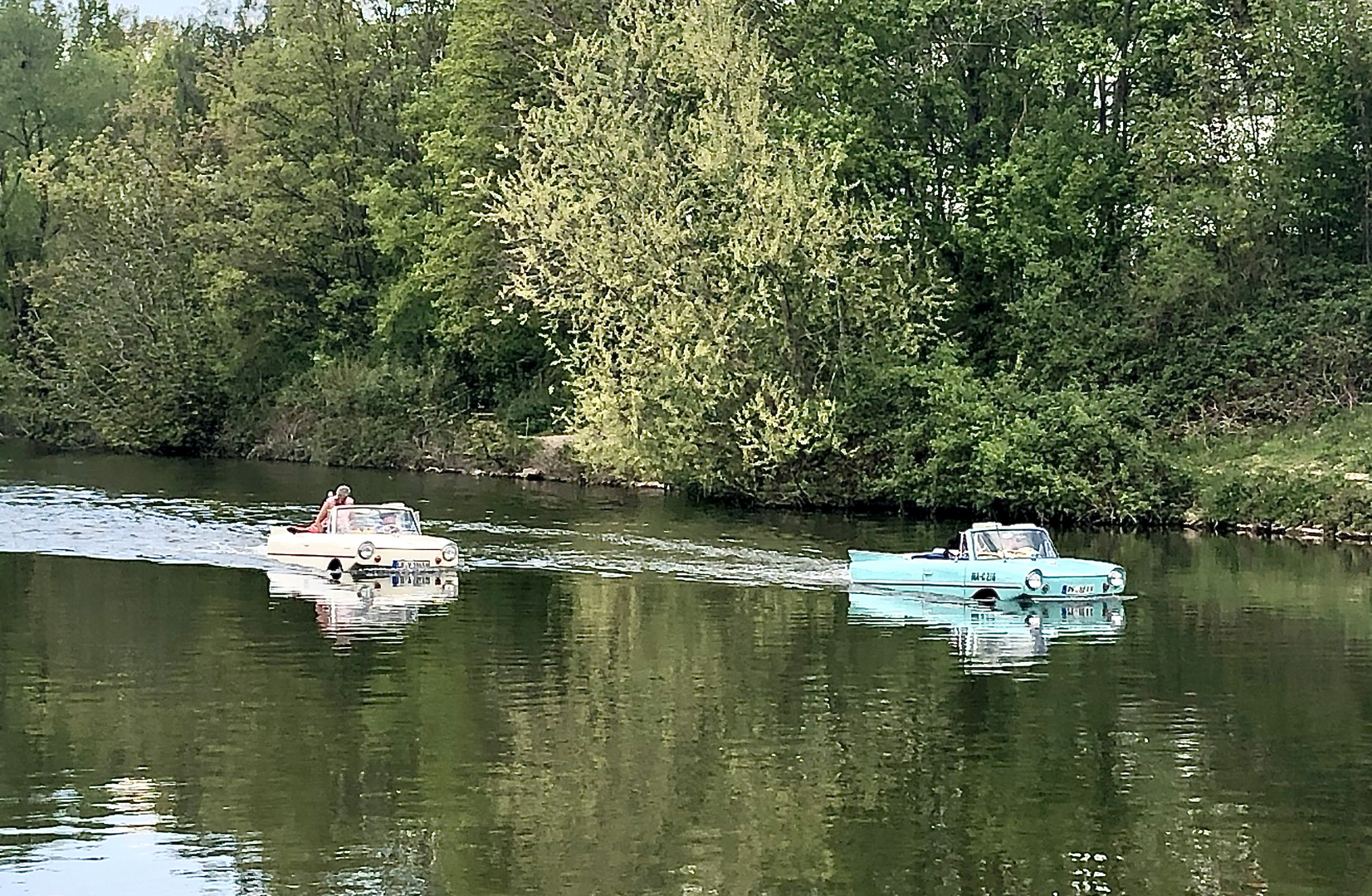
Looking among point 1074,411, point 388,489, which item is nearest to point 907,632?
point 1074,411

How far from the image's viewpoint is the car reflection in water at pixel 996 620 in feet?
89.5

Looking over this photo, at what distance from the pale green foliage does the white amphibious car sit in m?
13.9

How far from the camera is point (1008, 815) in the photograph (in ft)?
55.7

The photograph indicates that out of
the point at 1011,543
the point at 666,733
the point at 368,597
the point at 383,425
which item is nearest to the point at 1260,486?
the point at 1011,543

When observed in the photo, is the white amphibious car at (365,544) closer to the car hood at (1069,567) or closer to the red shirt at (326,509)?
the red shirt at (326,509)

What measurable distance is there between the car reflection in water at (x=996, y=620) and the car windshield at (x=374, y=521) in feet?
32.1

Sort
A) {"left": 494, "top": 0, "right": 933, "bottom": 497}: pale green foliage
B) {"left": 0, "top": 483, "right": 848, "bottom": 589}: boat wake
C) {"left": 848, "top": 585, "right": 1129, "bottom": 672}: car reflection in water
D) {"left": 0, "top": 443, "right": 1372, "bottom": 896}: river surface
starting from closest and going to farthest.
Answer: {"left": 0, "top": 443, "right": 1372, "bottom": 896}: river surface
{"left": 848, "top": 585, "right": 1129, "bottom": 672}: car reflection in water
{"left": 0, "top": 483, "right": 848, "bottom": 589}: boat wake
{"left": 494, "top": 0, "right": 933, "bottom": 497}: pale green foliage

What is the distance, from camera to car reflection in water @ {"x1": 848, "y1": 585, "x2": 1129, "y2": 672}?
89.5ft

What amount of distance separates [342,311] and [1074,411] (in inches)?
1392

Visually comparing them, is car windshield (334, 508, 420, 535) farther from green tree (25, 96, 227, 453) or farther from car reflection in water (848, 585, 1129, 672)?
green tree (25, 96, 227, 453)

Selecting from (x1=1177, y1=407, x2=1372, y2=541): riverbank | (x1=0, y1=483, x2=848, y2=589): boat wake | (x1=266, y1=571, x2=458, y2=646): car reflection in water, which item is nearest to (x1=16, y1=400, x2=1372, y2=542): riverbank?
(x1=1177, y1=407, x2=1372, y2=541): riverbank

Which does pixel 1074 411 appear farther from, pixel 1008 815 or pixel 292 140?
pixel 292 140

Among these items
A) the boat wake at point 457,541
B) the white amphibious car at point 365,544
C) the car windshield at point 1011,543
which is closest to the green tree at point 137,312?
the boat wake at point 457,541

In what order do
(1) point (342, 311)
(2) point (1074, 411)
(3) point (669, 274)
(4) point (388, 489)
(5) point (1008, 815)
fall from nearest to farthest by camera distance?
1. (5) point (1008, 815)
2. (2) point (1074, 411)
3. (3) point (669, 274)
4. (4) point (388, 489)
5. (1) point (342, 311)
